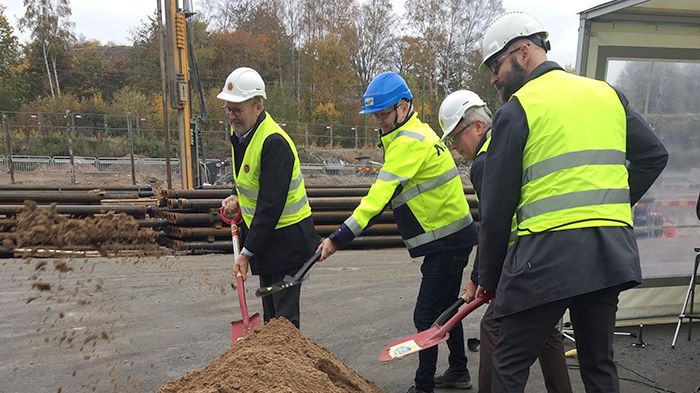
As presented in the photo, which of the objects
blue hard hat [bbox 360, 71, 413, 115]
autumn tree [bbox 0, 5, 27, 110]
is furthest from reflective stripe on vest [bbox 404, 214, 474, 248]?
autumn tree [bbox 0, 5, 27, 110]

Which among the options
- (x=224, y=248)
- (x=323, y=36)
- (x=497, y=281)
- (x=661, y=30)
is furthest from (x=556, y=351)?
(x=323, y=36)

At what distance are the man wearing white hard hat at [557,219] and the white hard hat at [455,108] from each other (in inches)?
31.7

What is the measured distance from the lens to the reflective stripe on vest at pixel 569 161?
7.49 ft

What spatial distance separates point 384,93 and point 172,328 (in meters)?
3.27

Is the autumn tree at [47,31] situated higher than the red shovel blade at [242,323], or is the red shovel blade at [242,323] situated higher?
the autumn tree at [47,31]

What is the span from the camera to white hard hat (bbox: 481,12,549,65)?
251cm

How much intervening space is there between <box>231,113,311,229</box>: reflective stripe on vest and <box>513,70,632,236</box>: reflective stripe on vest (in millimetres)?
1640

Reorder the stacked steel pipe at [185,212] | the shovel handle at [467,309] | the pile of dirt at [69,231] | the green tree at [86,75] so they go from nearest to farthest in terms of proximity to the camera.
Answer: the shovel handle at [467,309]
the pile of dirt at [69,231]
the stacked steel pipe at [185,212]
the green tree at [86,75]

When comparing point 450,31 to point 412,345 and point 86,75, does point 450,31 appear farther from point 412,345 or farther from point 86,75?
point 412,345

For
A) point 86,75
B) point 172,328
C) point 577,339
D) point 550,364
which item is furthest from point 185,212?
point 86,75

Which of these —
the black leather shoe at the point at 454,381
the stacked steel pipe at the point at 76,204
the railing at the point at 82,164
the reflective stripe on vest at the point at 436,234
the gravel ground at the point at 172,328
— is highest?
the reflective stripe on vest at the point at 436,234

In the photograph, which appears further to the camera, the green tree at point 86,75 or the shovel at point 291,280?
the green tree at point 86,75

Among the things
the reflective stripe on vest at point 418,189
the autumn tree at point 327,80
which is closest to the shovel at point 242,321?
the reflective stripe on vest at point 418,189

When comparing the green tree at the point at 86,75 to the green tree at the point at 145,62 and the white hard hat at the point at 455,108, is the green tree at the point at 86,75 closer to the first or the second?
the green tree at the point at 145,62
